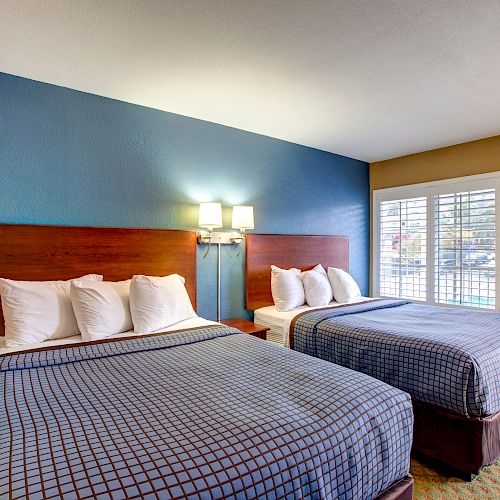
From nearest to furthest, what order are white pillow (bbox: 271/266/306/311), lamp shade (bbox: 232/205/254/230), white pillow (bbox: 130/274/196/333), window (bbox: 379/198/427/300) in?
white pillow (bbox: 130/274/196/333) → lamp shade (bbox: 232/205/254/230) → white pillow (bbox: 271/266/306/311) → window (bbox: 379/198/427/300)

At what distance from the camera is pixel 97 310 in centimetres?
217

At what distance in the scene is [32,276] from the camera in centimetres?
239

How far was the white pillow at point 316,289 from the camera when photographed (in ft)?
11.6

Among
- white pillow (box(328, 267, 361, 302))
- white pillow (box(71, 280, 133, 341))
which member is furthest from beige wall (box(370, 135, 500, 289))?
white pillow (box(71, 280, 133, 341))

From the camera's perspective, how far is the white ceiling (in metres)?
1.76

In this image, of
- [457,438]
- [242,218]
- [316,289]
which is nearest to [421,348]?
[457,438]

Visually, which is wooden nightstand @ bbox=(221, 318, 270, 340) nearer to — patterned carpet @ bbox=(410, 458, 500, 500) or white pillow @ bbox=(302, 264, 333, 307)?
white pillow @ bbox=(302, 264, 333, 307)

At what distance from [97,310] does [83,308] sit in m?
0.08

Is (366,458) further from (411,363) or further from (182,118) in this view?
(182,118)

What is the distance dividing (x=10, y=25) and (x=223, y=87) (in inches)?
50.2

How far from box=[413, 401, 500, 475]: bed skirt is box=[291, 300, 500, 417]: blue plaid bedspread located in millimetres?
50

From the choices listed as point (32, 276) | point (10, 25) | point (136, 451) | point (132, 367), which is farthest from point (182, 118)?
point (136, 451)

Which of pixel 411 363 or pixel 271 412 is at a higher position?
pixel 271 412

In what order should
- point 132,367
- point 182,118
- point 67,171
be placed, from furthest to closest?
point 182,118 → point 67,171 → point 132,367
